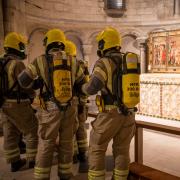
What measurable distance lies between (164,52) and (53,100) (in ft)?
22.8

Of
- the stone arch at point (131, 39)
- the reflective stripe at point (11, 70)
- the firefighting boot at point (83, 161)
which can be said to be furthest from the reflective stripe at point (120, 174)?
the stone arch at point (131, 39)

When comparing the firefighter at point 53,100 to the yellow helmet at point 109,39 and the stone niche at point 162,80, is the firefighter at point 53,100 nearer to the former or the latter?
the yellow helmet at point 109,39

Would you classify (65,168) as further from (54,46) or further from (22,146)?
(22,146)

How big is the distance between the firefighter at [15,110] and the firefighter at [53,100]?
646 mm

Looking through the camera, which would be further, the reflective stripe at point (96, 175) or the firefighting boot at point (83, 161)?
the firefighting boot at point (83, 161)

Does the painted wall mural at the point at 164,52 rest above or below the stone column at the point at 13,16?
below

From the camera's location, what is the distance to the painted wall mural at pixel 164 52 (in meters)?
9.41

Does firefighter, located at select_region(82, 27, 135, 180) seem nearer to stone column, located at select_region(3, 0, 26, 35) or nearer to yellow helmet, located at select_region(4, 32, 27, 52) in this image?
yellow helmet, located at select_region(4, 32, 27, 52)

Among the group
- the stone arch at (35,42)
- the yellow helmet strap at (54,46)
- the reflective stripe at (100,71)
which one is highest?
the stone arch at (35,42)

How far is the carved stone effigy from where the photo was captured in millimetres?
7441

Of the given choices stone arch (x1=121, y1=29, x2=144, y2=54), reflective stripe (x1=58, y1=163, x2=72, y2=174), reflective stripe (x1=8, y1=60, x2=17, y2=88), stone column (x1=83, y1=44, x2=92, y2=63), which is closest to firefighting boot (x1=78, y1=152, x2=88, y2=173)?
reflective stripe (x1=58, y1=163, x2=72, y2=174)

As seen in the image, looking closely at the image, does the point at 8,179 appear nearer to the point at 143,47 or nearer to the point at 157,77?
the point at 157,77

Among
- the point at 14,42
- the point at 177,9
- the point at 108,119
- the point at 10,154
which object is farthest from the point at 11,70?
the point at 177,9

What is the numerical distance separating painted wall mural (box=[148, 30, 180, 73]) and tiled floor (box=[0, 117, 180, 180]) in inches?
118
